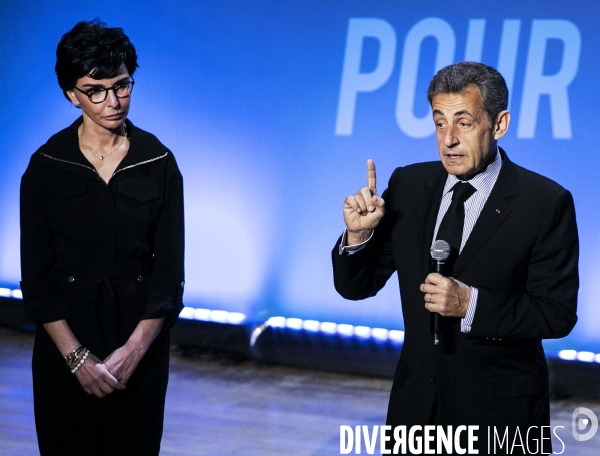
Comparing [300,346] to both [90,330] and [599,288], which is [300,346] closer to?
[599,288]

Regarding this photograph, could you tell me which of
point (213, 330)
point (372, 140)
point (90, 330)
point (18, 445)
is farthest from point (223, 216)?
point (90, 330)

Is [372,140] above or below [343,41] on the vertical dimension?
below

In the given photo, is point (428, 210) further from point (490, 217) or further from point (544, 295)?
point (544, 295)

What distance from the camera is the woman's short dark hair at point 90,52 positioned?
2.34 metres

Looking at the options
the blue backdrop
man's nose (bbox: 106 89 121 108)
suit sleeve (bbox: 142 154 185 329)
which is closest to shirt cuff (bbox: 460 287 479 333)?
→ suit sleeve (bbox: 142 154 185 329)

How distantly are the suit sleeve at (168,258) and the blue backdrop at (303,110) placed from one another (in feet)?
9.06

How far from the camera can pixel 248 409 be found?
15.1 ft

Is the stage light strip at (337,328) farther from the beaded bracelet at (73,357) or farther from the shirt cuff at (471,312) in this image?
the shirt cuff at (471,312)

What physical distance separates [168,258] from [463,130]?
87 cm

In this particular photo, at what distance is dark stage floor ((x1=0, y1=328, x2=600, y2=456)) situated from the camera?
4070mm

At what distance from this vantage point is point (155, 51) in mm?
5598

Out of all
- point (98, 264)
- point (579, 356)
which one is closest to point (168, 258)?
point (98, 264)

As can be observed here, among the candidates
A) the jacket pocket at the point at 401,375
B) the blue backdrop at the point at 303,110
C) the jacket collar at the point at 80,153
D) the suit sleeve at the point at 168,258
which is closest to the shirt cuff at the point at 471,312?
the jacket pocket at the point at 401,375

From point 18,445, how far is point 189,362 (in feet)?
5.36
